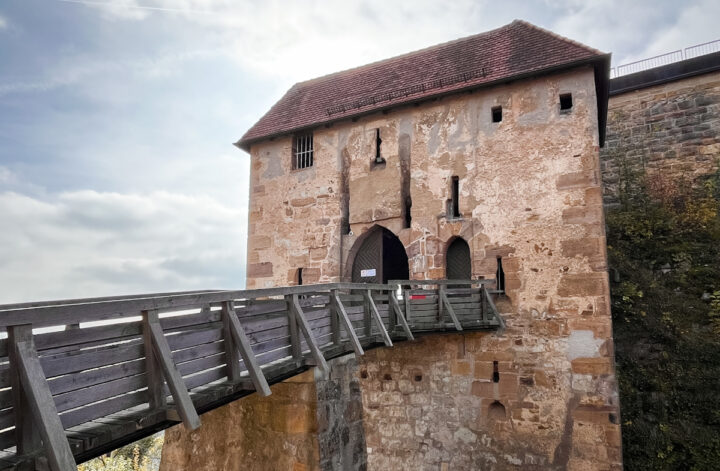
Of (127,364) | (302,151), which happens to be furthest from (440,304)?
(127,364)

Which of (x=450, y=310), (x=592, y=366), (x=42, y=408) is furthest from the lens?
(x=592, y=366)

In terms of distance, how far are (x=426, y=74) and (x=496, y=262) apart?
478cm

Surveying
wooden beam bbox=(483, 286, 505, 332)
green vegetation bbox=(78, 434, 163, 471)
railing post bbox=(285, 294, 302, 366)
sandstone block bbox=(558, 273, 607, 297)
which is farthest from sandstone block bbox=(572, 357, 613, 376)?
green vegetation bbox=(78, 434, 163, 471)

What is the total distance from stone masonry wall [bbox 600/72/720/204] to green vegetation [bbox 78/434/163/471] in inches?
700

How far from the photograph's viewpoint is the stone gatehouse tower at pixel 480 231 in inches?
363

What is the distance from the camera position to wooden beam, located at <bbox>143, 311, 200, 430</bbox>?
11.3ft

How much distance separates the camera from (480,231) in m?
10.3

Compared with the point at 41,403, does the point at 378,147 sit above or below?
above

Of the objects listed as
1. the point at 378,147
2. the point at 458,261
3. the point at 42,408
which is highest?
the point at 378,147

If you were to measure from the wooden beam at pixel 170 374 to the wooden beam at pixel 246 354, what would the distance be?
2.53 ft

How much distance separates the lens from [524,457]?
9188 mm

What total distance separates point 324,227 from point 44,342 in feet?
30.7

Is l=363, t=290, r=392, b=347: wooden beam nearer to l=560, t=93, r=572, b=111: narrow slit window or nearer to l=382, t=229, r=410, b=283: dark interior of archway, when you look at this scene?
l=560, t=93, r=572, b=111: narrow slit window

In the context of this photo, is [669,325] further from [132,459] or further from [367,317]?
[132,459]
